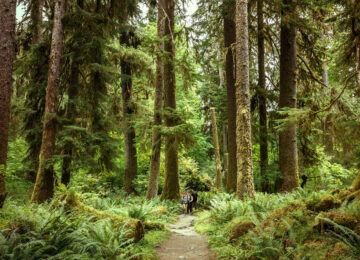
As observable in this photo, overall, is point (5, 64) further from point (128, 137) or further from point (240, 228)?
point (128, 137)

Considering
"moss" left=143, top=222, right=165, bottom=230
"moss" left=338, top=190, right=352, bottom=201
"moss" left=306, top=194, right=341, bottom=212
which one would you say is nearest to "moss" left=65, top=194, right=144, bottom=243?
"moss" left=143, top=222, right=165, bottom=230

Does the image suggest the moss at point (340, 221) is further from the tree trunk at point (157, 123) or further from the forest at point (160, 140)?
the tree trunk at point (157, 123)

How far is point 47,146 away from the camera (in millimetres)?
9914

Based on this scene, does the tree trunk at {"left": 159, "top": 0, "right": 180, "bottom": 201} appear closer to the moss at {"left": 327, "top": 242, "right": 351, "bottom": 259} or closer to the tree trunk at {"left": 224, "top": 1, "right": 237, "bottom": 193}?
the tree trunk at {"left": 224, "top": 1, "right": 237, "bottom": 193}

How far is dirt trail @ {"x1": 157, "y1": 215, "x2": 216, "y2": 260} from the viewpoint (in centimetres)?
591

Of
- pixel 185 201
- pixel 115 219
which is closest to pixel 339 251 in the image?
pixel 115 219

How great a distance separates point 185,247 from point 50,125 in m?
7.24

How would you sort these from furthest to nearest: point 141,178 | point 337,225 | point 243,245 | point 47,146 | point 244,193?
point 141,178 < point 47,146 < point 244,193 < point 243,245 < point 337,225

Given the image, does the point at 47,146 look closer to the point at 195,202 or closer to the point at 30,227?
the point at 30,227

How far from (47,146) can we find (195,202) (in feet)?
30.1

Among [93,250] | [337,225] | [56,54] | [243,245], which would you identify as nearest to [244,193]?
[243,245]

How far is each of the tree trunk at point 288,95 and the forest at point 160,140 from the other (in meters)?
0.05

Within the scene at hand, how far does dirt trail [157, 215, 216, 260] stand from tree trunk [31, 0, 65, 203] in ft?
17.8

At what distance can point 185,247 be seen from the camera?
698 centimetres
